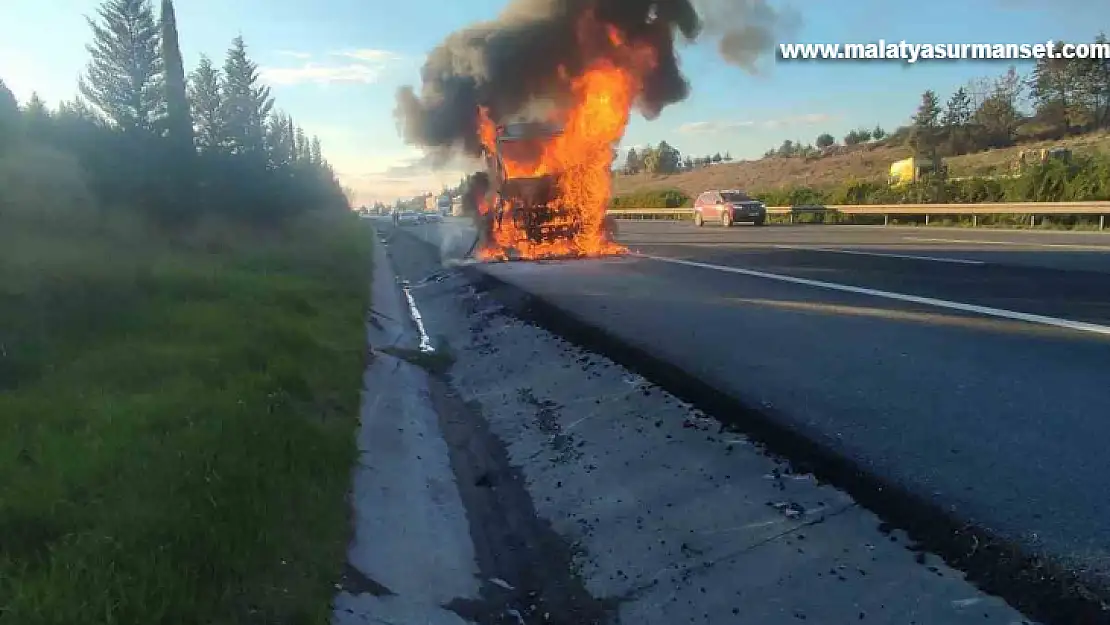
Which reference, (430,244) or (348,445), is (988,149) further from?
(348,445)

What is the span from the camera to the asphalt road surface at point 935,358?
157 inches

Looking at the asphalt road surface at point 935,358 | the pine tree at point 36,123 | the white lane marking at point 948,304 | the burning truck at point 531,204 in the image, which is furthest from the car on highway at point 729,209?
the pine tree at point 36,123

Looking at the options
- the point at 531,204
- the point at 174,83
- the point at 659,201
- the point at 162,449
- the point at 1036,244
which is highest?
the point at 174,83

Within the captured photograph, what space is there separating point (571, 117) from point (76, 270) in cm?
1299

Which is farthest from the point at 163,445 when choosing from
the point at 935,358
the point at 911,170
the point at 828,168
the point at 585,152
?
the point at 828,168

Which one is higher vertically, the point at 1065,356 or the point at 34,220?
the point at 34,220

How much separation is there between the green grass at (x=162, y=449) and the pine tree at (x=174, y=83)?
18001 mm

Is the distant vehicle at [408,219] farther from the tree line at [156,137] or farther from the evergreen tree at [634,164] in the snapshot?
the evergreen tree at [634,164]

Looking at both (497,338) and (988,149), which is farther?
(988,149)

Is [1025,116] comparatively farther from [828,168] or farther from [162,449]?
[162,449]

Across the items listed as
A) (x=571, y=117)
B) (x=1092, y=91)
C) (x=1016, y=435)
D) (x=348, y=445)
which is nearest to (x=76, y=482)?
(x=348, y=445)

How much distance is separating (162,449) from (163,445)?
0.09 metres

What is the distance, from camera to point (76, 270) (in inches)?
384

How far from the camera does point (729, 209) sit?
113 feet
